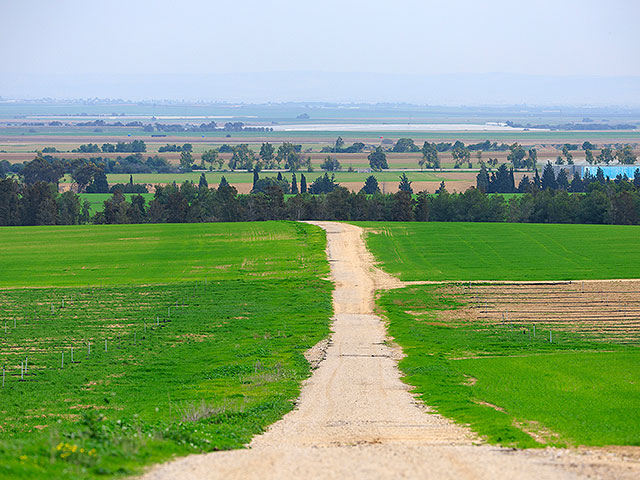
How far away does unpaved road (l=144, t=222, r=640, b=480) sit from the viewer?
19406mm

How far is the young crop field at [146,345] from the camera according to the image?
69.6 ft

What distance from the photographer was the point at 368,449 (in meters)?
21.7

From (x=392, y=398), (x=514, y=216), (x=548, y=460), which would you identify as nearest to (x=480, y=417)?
(x=392, y=398)

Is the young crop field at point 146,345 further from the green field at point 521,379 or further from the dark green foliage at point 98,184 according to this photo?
the dark green foliage at point 98,184

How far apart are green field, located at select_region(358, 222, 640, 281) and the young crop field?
7.37 meters

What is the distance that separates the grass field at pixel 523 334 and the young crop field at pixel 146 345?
5819 mm

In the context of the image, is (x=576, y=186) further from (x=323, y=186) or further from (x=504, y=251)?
(x=504, y=251)

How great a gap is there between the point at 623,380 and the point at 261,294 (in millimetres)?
27595

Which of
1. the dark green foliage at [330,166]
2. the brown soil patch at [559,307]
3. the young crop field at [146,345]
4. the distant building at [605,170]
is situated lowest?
the young crop field at [146,345]

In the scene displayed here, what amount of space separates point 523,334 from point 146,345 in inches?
740

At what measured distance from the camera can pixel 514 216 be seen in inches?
4200

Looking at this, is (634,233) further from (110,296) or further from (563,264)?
(110,296)

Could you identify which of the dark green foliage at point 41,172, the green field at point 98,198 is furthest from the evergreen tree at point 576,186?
the dark green foliage at point 41,172

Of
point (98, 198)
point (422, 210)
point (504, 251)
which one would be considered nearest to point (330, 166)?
point (98, 198)
